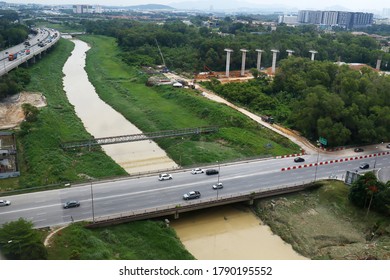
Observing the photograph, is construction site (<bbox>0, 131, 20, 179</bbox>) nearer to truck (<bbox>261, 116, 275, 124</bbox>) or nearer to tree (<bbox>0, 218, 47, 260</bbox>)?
tree (<bbox>0, 218, 47, 260</bbox>)

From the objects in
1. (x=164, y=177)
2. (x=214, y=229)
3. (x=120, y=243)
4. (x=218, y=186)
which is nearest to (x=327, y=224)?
(x=214, y=229)

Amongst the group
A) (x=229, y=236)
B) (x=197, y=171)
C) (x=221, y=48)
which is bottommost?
(x=229, y=236)

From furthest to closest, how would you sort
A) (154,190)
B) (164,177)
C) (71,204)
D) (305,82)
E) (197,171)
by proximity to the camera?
(305,82) < (197,171) < (164,177) < (154,190) < (71,204)

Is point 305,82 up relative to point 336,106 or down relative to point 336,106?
down

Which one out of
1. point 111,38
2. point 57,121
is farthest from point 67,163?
point 111,38

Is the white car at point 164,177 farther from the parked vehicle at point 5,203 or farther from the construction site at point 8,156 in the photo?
the construction site at point 8,156

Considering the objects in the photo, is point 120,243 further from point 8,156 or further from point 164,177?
point 8,156

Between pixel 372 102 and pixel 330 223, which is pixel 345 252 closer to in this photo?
pixel 330 223
